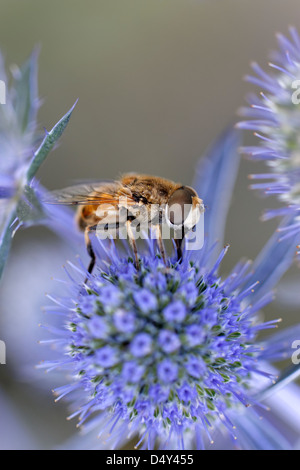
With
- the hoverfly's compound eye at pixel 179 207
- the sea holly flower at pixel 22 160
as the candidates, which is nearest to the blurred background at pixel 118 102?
the sea holly flower at pixel 22 160

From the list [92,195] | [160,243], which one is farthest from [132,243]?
[92,195]

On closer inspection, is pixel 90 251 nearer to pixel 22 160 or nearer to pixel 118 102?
pixel 22 160

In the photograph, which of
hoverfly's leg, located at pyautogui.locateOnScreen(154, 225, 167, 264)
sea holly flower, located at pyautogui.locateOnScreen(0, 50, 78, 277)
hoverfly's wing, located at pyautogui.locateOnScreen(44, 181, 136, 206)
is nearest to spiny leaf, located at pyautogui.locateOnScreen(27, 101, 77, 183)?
sea holly flower, located at pyautogui.locateOnScreen(0, 50, 78, 277)

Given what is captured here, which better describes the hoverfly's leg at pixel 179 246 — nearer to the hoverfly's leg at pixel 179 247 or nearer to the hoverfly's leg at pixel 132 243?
the hoverfly's leg at pixel 179 247

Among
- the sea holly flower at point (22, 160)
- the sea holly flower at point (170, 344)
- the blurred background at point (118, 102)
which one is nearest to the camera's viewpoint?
the sea holly flower at point (170, 344)

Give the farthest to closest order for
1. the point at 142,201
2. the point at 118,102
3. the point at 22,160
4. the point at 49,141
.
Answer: the point at 118,102, the point at 22,160, the point at 142,201, the point at 49,141

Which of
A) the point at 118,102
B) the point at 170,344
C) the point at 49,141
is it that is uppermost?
the point at 118,102
